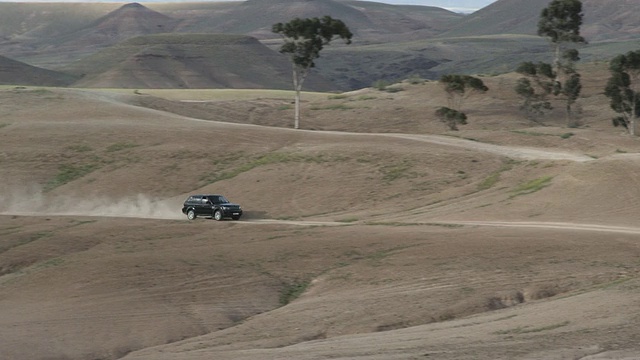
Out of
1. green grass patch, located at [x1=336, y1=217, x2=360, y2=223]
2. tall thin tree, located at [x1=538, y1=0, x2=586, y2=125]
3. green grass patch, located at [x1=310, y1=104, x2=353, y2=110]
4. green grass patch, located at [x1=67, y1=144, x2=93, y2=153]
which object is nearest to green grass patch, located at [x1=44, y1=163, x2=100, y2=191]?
green grass patch, located at [x1=67, y1=144, x2=93, y2=153]

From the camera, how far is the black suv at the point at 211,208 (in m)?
56.7

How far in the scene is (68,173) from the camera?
7050 cm

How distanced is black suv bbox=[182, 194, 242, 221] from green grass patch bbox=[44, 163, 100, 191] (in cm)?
1309

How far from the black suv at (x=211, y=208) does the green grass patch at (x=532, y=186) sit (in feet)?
47.3

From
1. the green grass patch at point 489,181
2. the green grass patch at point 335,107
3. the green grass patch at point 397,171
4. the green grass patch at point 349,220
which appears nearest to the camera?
the green grass patch at point 349,220

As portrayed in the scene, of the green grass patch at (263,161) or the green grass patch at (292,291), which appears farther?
the green grass patch at (263,161)

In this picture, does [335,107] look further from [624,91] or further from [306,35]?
[624,91]

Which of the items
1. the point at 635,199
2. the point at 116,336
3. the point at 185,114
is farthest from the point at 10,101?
the point at 116,336

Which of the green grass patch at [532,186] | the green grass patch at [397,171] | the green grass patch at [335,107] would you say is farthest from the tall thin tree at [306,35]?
the green grass patch at [532,186]

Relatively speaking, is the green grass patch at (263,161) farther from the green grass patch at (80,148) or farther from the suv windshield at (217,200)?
the green grass patch at (80,148)

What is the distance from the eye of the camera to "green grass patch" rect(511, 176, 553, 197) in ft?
190

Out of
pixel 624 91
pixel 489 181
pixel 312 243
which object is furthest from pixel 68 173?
pixel 624 91

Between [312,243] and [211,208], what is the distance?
44.1ft

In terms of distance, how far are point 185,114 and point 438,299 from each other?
69.0m
